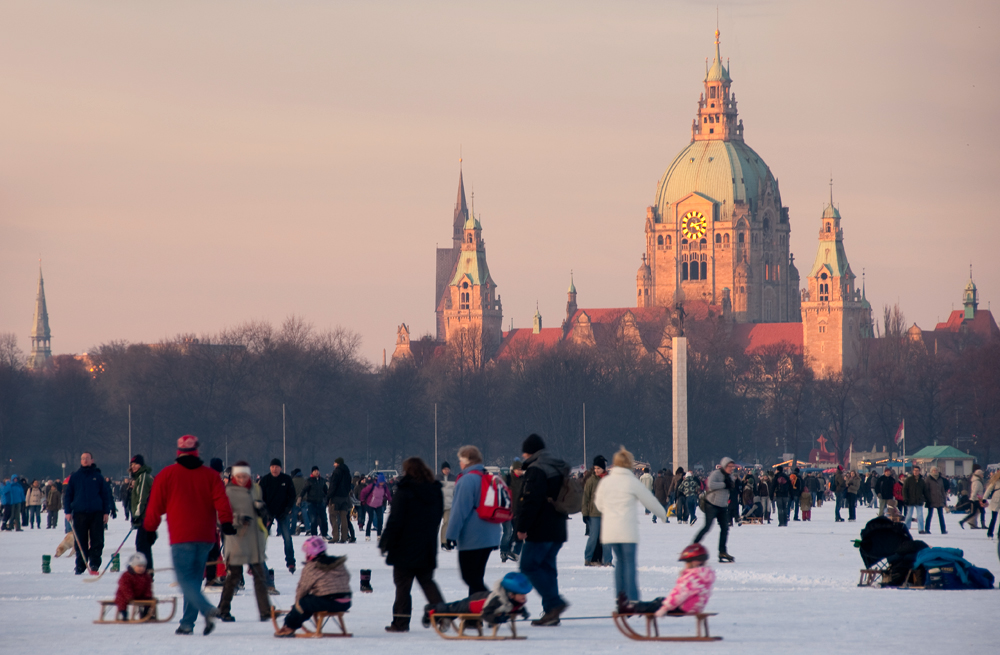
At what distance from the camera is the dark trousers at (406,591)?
13.3 meters

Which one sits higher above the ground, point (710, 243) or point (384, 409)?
point (710, 243)

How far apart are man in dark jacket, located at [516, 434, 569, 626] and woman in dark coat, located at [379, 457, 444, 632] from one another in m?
0.86

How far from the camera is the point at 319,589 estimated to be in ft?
42.6

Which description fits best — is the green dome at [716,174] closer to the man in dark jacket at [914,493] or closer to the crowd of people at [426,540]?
the man in dark jacket at [914,493]

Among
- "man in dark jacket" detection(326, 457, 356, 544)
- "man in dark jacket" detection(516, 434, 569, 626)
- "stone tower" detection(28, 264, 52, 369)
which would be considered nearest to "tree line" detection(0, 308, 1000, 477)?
"stone tower" detection(28, 264, 52, 369)

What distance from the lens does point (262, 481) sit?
19172 millimetres

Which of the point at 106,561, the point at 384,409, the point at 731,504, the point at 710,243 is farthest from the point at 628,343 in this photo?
the point at 106,561

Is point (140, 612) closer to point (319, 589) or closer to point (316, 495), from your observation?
point (319, 589)

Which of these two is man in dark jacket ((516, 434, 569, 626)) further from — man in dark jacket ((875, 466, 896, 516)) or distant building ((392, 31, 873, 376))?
distant building ((392, 31, 873, 376))

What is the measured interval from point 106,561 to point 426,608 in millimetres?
10068

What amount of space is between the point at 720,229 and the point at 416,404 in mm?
67019

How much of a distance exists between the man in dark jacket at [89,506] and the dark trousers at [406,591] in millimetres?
6561

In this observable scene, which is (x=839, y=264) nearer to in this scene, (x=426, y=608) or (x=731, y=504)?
(x=731, y=504)

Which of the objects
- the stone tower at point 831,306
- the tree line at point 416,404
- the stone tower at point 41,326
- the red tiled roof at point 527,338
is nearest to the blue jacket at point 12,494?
the stone tower at point 41,326
